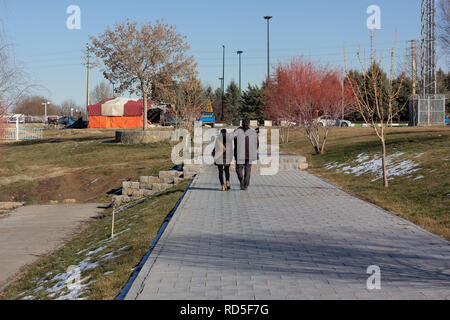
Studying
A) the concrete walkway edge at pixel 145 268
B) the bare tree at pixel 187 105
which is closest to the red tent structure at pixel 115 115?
the bare tree at pixel 187 105

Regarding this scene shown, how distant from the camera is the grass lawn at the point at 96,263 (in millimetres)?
6168

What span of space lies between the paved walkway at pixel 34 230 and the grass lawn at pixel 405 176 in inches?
291

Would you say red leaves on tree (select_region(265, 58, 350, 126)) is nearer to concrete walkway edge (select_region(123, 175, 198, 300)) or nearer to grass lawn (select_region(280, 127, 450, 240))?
grass lawn (select_region(280, 127, 450, 240))

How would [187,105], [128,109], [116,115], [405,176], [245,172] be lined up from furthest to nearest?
1. [128,109]
2. [116,115]
3. [187,105]
4. [405,176]
5. [245,172]

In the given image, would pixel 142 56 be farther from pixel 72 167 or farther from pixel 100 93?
pixel 100 93

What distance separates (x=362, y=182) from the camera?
1476 cm

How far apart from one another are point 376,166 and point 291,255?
34.9ft

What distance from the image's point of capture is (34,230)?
1339 cm

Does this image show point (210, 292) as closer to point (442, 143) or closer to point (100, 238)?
point (100, 238)

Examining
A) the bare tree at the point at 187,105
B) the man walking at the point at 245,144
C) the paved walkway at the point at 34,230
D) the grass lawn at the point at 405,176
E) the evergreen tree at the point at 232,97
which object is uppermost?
the evergreen tree at the point at 232,97

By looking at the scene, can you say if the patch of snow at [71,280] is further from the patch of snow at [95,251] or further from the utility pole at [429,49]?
the utility pole at [429,49]

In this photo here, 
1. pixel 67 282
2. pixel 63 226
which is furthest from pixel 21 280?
pixel 63 226

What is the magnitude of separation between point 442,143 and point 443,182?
6.53 meters

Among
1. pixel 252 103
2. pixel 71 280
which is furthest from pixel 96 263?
pixel 252 103
